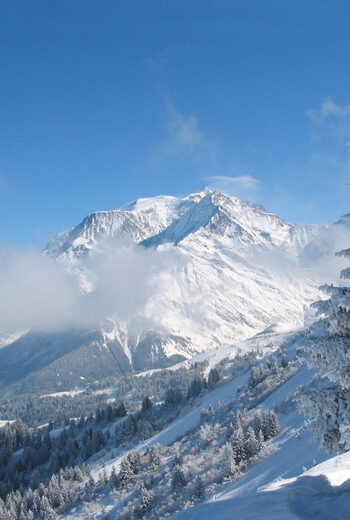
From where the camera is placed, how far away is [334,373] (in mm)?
15625

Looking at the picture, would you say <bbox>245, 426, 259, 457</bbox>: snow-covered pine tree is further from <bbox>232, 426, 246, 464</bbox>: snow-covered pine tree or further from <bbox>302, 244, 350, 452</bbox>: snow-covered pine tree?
<bbox>302, 244, 350, 452</bbox>: snow-covered pine tree

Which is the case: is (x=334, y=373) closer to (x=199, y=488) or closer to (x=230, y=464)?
(x=230, y=464)

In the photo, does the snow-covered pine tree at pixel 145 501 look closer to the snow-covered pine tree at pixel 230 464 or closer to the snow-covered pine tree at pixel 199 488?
the snow-covered pine tree at pixel 199 488

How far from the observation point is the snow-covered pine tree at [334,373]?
49.6ft

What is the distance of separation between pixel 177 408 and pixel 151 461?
57624 mm

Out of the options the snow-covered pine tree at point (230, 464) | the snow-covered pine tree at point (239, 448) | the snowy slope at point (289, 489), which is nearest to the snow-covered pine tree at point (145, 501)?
the snow-covered pine tree at point (230, 464)

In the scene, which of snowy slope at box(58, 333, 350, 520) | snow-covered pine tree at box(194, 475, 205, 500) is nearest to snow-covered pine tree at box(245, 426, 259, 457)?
snowy slope at box(58, 333, 350, 520)

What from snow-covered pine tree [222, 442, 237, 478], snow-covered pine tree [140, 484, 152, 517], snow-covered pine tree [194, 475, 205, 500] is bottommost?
snow-covered pine tree [140, 484, 152, 517]

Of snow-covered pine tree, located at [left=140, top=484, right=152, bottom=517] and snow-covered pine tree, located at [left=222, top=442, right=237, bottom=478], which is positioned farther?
snow-covered pine tree, located at [left=140, top=484, right=152, bottom=517]

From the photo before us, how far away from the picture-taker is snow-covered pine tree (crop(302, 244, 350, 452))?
596 inches

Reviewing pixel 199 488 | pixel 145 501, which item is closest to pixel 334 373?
pixel 199 488

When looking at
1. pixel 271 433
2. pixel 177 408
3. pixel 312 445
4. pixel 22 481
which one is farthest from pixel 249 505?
pixel 177 408

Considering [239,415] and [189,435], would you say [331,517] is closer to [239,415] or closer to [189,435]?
[239,415]

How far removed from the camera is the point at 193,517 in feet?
56.5
